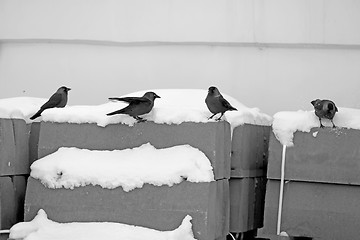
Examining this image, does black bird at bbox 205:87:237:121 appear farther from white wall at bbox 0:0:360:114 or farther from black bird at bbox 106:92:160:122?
white wall at bbox 0:0:360:114

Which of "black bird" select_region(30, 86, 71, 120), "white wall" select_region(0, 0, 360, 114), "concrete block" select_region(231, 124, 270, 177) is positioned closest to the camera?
"concrete block" select_region(231, 124, 270, 177)

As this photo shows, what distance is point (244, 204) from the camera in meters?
6.35

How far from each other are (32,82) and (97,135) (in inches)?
142

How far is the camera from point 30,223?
533 centimetres

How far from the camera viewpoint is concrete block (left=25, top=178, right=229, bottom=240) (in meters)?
5.12

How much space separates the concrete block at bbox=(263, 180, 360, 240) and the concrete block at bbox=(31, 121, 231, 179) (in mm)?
679

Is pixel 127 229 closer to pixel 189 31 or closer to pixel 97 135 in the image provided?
pixel 97 135

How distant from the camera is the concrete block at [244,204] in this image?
6.26m

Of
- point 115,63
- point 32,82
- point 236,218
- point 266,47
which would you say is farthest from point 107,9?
point 236,218

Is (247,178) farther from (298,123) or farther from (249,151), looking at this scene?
(298,123)

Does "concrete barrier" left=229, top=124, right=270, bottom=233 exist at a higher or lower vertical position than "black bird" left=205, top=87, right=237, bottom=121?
lower

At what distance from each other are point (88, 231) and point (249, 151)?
5.99 ft

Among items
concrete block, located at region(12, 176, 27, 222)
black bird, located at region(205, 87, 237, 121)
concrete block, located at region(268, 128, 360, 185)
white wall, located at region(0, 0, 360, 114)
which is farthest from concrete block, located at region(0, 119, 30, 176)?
white wall, located at region(0, 0, 360, 114)

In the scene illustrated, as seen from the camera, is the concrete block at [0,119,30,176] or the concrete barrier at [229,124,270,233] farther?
the concrete barrier at [229,124,270,233]
